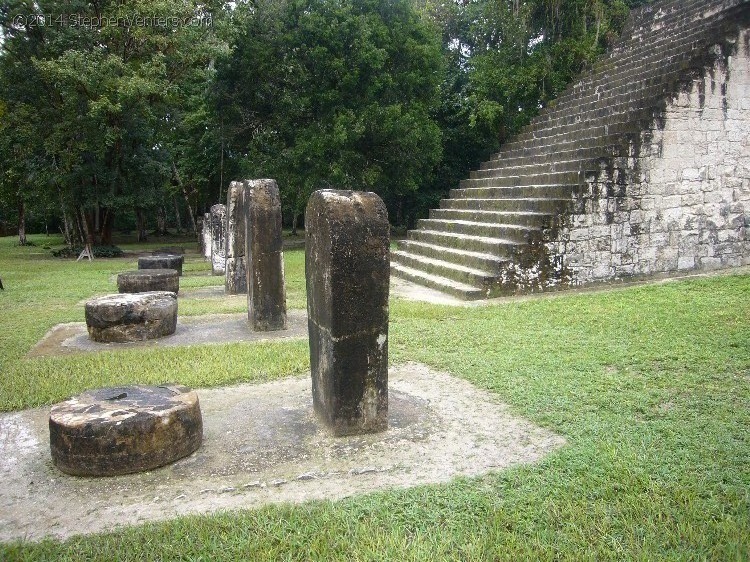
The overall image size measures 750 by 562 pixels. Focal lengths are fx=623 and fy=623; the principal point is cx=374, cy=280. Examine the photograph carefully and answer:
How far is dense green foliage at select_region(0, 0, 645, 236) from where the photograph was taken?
681 inches

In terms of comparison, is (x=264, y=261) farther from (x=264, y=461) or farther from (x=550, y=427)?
(x=550, y=427)

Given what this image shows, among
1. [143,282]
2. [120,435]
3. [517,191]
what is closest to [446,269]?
[517,191]

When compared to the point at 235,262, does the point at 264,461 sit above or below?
below

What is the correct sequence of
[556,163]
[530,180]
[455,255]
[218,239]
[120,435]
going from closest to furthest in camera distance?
[120,435]
[455,255]
[556,163]
[530,180]
[218,239]

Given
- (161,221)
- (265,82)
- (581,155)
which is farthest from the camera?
(161,221)

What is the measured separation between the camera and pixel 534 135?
14.8 m

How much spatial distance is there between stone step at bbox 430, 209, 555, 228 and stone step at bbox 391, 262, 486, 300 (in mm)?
1563

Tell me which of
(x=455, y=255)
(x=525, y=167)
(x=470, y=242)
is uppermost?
(x=525, y=167)

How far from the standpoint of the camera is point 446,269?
11.0 metres

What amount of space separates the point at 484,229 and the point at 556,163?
2059mm

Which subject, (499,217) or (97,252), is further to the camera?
(97,252)

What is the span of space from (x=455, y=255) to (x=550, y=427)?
23.4ft

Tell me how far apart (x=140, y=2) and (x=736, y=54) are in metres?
15.1

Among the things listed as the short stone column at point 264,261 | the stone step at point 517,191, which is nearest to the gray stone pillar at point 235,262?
the short stone column at point 264,261
